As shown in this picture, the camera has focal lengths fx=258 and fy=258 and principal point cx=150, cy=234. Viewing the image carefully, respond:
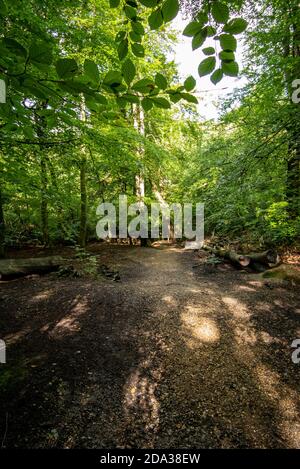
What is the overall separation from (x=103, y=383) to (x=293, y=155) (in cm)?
613

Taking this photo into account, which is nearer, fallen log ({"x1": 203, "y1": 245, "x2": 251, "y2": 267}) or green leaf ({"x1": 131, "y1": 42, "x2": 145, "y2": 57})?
green leaf ({"x1": 131, "y1": 42, "x2": 145, "y2": 57})

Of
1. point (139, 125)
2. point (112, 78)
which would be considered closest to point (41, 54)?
point (112, 78)

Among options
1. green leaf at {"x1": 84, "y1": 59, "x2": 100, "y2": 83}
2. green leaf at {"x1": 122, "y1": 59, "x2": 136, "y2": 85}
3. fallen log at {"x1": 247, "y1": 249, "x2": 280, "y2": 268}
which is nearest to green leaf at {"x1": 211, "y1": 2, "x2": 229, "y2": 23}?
green leaf at {"x1": 122, "y1": 59, "x2": 136, "y2": 85}

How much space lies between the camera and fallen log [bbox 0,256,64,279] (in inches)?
282

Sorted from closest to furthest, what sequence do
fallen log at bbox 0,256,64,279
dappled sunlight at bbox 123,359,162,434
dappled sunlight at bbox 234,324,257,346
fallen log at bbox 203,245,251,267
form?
dappled sunlight at bbox 123,359,162,434, dappled sunlight at bbox 234,324,257,346, fallen log at bbox 0,256,64,279, fallen log at bbox 203,245,251,267

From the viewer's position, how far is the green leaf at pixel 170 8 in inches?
35.8

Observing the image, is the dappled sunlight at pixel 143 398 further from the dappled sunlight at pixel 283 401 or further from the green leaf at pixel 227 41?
the green leaf at pixel 227 41

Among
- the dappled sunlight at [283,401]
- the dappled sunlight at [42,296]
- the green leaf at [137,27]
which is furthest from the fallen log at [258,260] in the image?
the green leaf at [137,27]

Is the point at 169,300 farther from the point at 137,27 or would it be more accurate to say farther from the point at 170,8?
the point at 170,8

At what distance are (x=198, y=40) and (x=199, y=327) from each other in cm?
415

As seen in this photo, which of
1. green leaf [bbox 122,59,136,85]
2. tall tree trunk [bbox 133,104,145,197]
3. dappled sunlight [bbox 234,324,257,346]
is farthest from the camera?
tall tree trunk [bbox 133,104,145,197]

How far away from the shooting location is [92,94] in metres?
0.95

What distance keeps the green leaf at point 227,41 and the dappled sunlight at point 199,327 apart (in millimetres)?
3757

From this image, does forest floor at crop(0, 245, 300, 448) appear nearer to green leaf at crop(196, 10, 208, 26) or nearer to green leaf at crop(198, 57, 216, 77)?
green leaf at crop(198, 57, 216, 77)
